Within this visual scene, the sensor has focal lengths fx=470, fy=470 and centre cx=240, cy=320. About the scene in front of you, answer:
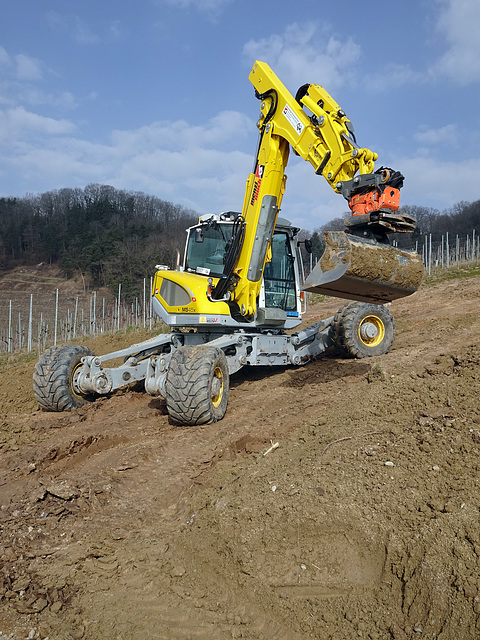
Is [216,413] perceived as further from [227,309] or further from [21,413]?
[21,413]

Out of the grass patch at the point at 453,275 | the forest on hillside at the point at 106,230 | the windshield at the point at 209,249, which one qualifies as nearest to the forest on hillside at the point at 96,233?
the forest on hillside at the point at 106,230

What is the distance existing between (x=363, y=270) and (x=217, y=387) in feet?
7.85

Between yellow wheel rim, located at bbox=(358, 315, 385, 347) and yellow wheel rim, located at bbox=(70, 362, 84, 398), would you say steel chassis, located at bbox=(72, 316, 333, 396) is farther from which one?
yellow wheel rim, located at bbox=(358, 315, 385, 347)

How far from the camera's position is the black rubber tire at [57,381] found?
7.02 meters

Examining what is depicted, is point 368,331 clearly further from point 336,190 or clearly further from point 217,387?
point 217,387

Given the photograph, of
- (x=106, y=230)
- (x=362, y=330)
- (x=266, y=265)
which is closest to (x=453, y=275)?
(x=362, y=330)

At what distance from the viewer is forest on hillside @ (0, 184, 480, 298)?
156 ft

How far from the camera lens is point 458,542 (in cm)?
262

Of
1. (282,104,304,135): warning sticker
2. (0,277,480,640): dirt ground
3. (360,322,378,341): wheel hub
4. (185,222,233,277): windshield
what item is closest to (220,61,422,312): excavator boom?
(282,104,304,135): warning sticker

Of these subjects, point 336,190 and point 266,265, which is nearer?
point 336,190

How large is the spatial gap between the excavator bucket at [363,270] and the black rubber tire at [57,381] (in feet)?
12.9

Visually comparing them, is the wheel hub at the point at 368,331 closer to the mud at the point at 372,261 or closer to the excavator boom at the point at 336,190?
the excavator boom at the point at 336,190

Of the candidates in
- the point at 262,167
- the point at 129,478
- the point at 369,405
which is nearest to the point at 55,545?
the point at 129,478

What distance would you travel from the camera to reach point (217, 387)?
6.12 metres
